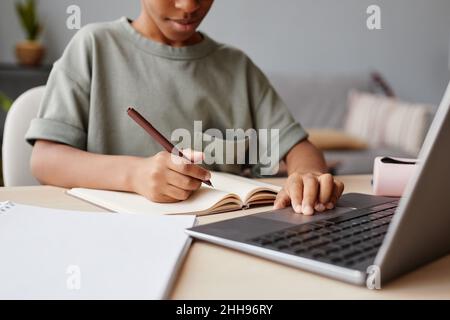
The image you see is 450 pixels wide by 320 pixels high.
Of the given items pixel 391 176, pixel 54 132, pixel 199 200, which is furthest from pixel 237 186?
pixel 54 132

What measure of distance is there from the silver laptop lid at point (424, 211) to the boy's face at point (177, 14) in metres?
0.63

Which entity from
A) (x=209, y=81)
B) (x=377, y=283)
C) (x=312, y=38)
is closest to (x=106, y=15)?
(x=312, y=38)

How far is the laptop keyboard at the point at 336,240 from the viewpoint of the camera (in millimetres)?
460

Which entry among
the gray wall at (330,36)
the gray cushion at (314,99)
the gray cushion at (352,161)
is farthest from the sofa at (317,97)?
the gray cushion at (352,161)

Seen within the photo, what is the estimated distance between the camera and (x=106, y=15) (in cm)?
254

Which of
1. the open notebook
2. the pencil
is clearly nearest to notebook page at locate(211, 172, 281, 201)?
the open notebook

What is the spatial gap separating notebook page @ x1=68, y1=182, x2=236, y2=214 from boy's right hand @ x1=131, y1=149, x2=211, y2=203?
0.04ft

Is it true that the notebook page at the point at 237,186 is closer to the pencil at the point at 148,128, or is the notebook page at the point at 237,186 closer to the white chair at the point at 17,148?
the pencil at the point at 148,128

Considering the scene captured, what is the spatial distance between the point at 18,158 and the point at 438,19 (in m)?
2.99

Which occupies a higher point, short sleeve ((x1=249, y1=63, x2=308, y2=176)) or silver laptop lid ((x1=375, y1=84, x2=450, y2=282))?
silver laptop lid ((x1=375, y1=84, x2=450, y2=282))

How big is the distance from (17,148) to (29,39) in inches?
81.3

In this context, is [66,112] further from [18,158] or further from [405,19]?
[405,19]

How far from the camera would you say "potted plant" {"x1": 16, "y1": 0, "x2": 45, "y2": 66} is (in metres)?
2.82

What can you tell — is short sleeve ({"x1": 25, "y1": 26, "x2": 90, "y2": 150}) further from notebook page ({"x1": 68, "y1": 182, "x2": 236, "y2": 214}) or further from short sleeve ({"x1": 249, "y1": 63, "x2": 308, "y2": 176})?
short sleeve ({"x1": 249, "y1": 63, "x2": 308, "y2": 176})
